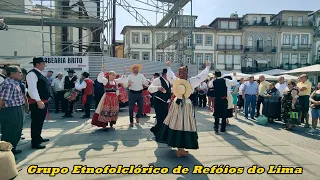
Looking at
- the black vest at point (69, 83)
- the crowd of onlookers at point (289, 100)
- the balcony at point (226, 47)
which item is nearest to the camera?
the crowd of onlookers at point (289, 100)

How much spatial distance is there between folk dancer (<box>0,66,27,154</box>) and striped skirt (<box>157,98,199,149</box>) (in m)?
2.88

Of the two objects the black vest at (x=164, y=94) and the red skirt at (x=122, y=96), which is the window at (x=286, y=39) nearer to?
the red skirt at (x=122, y=96)

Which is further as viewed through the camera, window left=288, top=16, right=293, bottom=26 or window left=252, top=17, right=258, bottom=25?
window left=252, top=17, right=258, bottom=25

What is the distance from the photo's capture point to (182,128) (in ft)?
15.8

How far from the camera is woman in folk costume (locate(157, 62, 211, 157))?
4793 millimetres

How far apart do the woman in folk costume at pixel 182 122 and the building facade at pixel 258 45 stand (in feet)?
132

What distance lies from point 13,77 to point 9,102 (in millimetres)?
495

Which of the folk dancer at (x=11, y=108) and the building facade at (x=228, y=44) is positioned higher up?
the building facade at (x=228, y=44)

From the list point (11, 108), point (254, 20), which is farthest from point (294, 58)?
point (11, 108)

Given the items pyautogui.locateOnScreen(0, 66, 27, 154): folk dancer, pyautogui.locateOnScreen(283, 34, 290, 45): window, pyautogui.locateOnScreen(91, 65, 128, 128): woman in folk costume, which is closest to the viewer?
pyautogui.locateOnScreen(0, 66, 27, 154): folk dancer

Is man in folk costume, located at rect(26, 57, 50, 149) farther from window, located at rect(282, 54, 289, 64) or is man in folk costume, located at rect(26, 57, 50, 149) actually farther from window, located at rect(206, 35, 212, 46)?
window, located at rect(282, 54, 289, 64)

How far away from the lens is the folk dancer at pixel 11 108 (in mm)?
4734

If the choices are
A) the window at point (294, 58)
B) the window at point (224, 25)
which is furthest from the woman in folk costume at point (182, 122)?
the window at point (294, 58)

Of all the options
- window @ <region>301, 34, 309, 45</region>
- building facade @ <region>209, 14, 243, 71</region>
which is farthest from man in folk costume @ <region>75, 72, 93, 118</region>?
window @ <region>301, 34, 309, 45</region>
